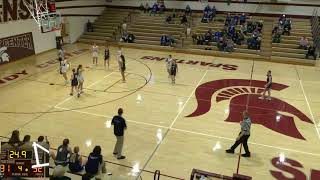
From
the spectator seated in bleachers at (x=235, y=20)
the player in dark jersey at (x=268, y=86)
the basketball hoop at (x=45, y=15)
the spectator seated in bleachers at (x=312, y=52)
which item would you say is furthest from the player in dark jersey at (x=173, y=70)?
the spectator seated in bleachers at (x=235, y=20)

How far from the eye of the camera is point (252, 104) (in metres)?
14.6

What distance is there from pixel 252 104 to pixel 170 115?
396 centimetres

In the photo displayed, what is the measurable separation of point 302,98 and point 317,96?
1.01m

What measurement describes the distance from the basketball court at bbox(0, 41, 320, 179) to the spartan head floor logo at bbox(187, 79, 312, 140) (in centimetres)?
4

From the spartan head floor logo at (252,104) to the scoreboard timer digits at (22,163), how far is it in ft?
26.8

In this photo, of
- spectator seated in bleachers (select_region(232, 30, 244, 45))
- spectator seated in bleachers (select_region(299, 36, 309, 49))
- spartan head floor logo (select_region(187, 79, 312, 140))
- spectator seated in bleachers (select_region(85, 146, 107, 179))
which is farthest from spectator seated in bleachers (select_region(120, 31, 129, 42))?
spectator seated in bleachers (select_region(85, 146, 107, 179))

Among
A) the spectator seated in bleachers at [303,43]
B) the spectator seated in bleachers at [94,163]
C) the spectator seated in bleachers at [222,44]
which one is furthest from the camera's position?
the spectator seated in bleachers at [222,44]

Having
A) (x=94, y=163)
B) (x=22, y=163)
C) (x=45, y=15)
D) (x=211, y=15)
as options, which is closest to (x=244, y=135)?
(x=94, y=163)

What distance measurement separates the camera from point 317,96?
52.6 ft

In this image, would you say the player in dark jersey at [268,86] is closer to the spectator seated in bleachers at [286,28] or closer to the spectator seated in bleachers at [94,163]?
the spectator seated in bleachers at [94,163]

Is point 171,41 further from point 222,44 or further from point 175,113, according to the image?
point 175,113

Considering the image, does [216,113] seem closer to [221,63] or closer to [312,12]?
[221,63]

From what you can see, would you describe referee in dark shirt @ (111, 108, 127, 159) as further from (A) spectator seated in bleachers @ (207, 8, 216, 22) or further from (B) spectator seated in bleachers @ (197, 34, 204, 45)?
(A) spectator seated in bleachers @ (207, 8, 216, 22)

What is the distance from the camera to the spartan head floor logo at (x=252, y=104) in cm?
1275
